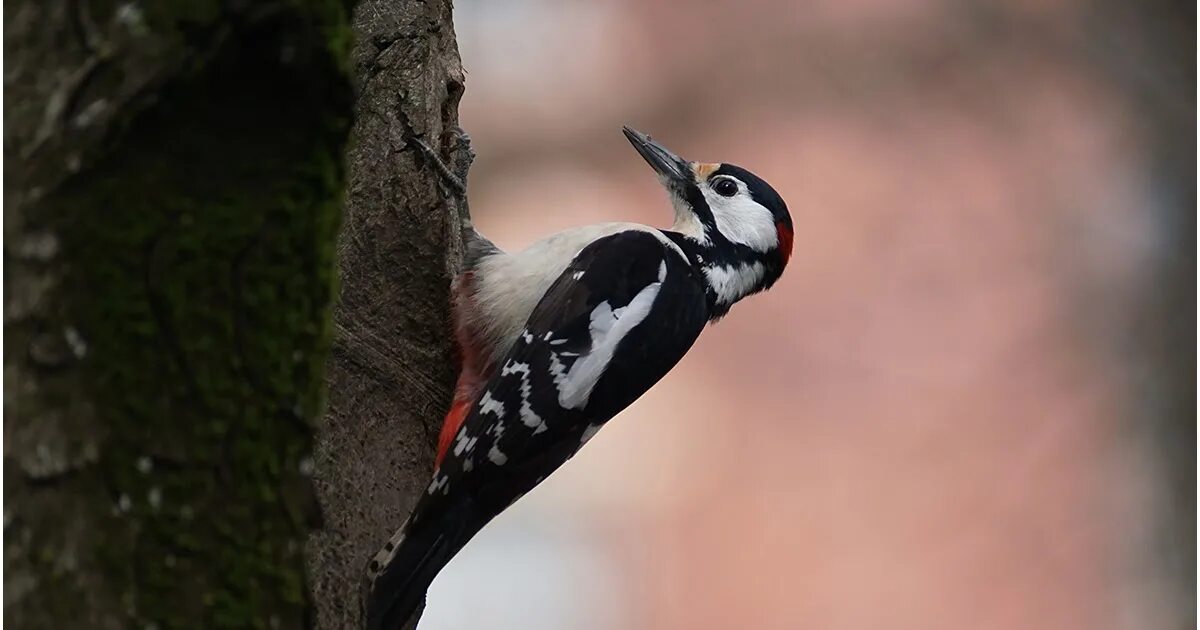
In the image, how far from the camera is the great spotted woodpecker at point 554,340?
1782 mm

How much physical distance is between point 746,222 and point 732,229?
0.03 meters

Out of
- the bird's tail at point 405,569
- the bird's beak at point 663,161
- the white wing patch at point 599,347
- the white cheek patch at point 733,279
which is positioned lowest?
the bird's tail at point 405,569

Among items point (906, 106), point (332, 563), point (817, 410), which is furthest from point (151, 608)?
point (906, 106)

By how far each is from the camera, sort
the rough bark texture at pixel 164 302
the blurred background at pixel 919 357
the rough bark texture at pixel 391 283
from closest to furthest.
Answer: the rough bark texture at pixel 164 302
the rough bark texture at pixel 391 283
the blurred background at pixel 919 357

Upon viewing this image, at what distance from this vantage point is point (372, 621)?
1.62m

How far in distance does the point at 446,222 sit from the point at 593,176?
202cm

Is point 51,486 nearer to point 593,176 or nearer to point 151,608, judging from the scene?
point 151,608

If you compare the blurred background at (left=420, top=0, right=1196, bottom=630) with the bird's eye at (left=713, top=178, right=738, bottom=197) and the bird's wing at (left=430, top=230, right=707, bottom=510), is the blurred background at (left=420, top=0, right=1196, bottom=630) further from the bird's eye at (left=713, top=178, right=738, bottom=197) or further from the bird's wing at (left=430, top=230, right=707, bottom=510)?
the bird's wing at (left=430, top=230, right=707, bottom=510)

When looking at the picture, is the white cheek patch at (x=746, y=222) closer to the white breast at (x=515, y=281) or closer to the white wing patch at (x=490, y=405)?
the white breast at (x=515, y=281)

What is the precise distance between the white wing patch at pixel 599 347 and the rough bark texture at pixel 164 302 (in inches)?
44.5

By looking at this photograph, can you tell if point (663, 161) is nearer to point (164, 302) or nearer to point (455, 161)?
A: point (455, 161)

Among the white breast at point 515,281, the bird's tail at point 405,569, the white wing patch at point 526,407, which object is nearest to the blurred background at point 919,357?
the white breast at point 515,281

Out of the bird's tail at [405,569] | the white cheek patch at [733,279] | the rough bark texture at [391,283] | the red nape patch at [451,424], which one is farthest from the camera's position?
the white cheek patch at [733,279]

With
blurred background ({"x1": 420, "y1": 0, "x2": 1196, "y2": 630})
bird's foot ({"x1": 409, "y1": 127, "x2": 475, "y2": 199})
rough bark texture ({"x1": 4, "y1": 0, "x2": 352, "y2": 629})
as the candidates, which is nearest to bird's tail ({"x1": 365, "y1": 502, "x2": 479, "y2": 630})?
bird's foot ({"x1": 409, "y1": 127, "x2": 475, "y2": 199})
